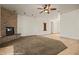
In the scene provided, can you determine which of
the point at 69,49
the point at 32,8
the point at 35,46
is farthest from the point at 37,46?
the point at 32,8

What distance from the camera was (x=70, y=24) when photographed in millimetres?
2535

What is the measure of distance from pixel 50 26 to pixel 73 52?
705 mm

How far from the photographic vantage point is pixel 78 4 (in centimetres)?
243

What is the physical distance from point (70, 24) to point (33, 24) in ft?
2.52

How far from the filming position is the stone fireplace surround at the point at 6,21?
2.43m

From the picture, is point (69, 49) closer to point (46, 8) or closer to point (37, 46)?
point (37, 46)

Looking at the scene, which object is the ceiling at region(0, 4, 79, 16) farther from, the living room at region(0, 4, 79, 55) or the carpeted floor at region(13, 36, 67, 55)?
the carpeted floor at region(13, 36, 67, 55)

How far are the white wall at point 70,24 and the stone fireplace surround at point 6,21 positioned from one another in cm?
97

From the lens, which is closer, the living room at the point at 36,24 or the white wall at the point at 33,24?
the living room at the point at 36,24

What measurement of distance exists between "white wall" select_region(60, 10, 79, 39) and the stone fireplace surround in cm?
97

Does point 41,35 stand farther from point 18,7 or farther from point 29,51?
point 18,7

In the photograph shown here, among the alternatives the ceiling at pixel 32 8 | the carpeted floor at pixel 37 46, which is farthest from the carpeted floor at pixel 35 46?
the ceiling at pixel 32 8

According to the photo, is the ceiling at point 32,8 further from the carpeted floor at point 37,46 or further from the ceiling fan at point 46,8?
the carpeted floor at point 37,46
